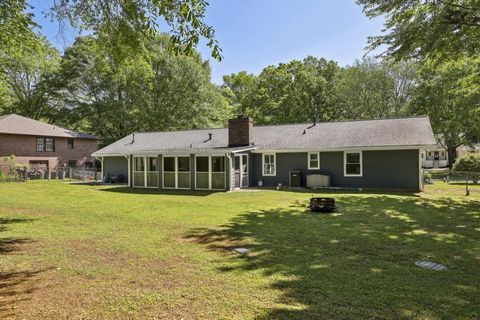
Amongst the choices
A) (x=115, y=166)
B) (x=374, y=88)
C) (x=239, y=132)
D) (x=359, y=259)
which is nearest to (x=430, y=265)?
(x=359, y=259)

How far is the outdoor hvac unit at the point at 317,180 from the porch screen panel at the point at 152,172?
31.2 feet

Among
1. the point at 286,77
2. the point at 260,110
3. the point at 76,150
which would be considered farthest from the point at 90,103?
the point at 286,77

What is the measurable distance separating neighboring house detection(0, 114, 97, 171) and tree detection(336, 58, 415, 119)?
101 feet

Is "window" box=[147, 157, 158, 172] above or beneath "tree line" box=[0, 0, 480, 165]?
beneath

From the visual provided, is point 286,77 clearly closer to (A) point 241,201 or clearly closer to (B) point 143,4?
(A) point 241,201

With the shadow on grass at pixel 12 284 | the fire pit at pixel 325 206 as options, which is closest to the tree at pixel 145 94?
the fire pit at pixel 325 206

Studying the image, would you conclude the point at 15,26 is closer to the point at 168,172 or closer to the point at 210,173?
the point at 210,173

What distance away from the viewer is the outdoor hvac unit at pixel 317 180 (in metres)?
18.4

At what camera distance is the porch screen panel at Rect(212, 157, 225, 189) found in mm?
18405

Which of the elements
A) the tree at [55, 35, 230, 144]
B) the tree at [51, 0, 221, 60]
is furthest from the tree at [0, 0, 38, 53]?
the tree at [55, 35, 230, 144]

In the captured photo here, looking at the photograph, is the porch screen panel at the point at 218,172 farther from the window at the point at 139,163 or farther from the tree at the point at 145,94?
the tree at the point at 145,94

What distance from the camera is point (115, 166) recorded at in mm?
24766

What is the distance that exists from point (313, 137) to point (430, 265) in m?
15.2

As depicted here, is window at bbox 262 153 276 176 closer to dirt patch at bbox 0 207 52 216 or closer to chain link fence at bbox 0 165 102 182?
dirt patch at bbox 0 207 52 216
